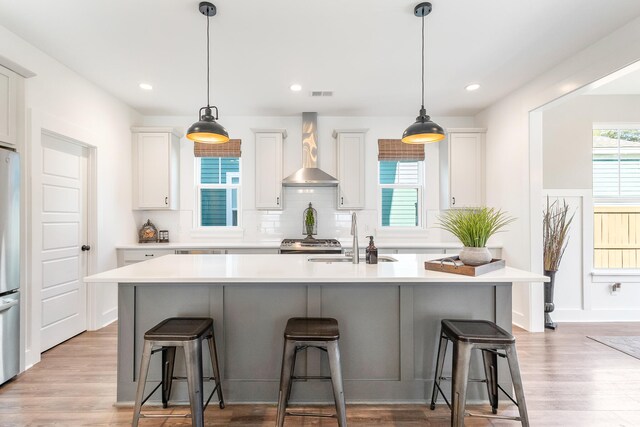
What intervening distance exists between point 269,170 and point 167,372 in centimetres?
294

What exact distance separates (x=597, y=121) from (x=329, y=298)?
4.21 m

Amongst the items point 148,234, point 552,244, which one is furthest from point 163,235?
point 552,244

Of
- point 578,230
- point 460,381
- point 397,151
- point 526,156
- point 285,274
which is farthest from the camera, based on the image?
point 397,151

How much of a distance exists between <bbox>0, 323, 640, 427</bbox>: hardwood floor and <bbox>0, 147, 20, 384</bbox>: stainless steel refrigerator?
232mm

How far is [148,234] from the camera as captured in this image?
4.52 m

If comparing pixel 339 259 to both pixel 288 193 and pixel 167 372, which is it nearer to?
pixel 167 372

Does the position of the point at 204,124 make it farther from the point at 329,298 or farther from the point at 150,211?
the point at 150,211

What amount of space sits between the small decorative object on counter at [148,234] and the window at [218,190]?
2.10 feet

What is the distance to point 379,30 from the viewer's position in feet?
8.46

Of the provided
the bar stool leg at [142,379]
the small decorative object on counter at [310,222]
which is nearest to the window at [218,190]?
the small decorative object on counter at [310,222]

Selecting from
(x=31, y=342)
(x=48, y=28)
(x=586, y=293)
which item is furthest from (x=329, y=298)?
(x=586, y=293)

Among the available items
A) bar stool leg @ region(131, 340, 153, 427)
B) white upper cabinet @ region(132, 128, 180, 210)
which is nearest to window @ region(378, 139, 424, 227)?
white upper cabinet @ region(132, 128, 180, 210)

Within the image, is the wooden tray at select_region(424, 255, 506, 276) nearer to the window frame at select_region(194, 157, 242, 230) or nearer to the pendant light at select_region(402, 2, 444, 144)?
the pendant light at select_region(402, 2, 444, 144)

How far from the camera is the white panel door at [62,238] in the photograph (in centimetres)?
305
